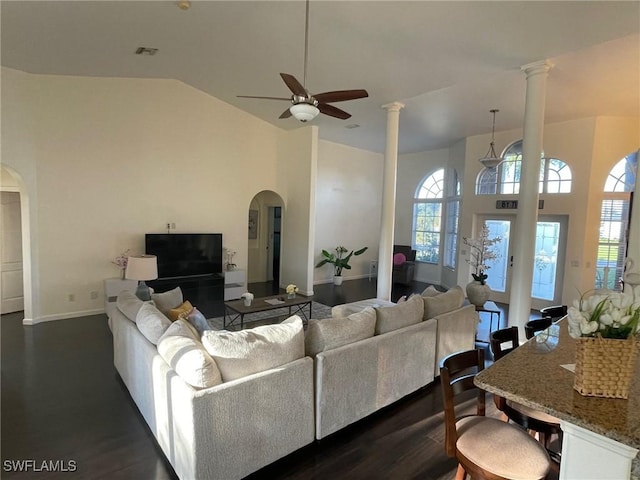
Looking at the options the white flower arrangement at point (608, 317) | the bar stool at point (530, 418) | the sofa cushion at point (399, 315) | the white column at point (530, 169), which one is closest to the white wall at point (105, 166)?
the sofa cushion at point (399, 315)

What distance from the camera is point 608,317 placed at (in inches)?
51.2

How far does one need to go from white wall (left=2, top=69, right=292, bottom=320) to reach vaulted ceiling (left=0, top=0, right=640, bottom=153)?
422 mm

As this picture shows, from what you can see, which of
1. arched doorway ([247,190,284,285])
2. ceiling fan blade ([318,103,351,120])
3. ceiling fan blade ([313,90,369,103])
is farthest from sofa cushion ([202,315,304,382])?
arched doorway ([247,190,284,285])

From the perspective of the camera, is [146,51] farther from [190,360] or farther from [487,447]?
[487,447]

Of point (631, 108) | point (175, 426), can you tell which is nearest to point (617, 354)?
point (175, 426)

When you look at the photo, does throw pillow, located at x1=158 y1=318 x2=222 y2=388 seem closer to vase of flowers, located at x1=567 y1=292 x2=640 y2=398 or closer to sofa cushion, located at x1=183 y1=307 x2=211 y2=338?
sofa cushion, located at x1=183 y1=307 x2=211 y2=338

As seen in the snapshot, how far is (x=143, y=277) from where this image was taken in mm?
4453

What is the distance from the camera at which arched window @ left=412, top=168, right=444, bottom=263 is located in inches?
371

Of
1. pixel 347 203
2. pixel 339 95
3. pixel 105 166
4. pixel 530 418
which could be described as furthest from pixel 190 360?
pixel 347 203

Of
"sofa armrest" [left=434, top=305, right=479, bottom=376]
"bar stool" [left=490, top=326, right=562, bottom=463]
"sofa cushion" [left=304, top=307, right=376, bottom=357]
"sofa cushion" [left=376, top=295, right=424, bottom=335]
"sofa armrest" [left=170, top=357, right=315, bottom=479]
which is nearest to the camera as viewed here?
"bar stool" [left=490, top=326, right=562, bottom=463]

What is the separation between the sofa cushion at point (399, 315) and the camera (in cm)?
317

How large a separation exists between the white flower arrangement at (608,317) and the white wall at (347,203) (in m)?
7.67

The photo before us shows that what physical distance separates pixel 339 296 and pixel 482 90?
15.6 feet

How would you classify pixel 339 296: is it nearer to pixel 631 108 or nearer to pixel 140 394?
pixel 140 394
